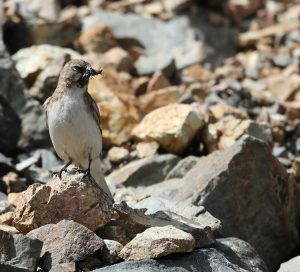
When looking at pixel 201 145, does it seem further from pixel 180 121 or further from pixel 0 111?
pixel 0 111

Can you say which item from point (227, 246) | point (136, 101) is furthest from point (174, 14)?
point (227, 246)

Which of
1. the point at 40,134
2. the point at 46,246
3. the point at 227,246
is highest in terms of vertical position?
the point at 46,246

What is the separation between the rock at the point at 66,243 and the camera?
20.6 ft

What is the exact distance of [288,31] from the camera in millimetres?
16578

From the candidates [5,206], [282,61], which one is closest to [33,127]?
[5,206]

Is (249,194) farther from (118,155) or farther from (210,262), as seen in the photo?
(118,155)

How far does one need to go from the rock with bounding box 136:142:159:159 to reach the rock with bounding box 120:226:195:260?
4.20 meters

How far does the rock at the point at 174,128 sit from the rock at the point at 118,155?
29cm

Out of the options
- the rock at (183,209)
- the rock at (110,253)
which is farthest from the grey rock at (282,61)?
the rock at (110,253)

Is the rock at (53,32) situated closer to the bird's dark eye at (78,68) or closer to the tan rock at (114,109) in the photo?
the tan rock at (114,109)

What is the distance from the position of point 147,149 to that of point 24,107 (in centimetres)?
196

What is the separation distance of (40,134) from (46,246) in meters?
4.99

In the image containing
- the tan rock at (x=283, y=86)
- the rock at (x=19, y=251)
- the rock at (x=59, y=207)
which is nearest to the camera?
the rock at (x=19, y=251)

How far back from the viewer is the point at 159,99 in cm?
1246
